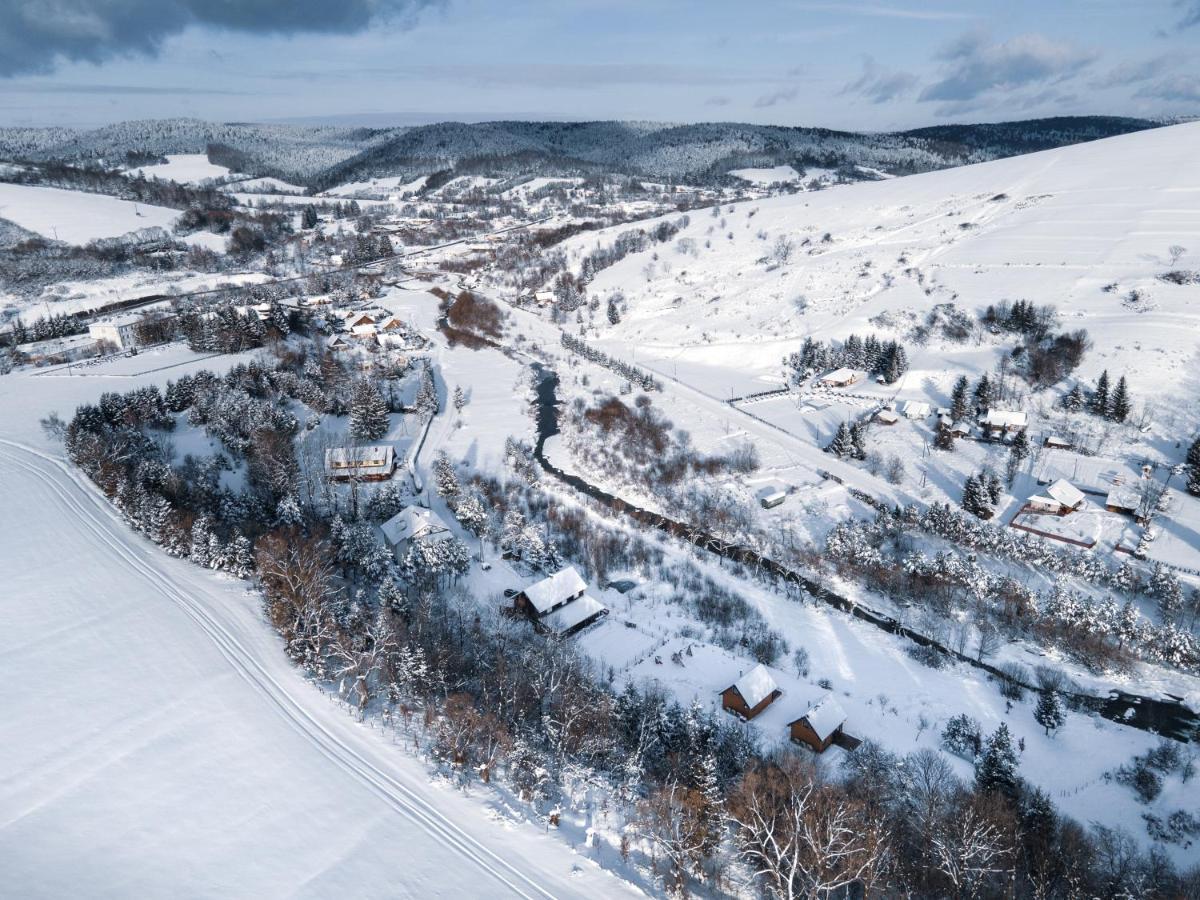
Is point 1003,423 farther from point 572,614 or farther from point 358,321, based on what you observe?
point 358,321

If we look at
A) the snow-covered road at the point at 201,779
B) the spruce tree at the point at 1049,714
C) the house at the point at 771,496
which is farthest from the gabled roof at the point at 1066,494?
the snow-covered road at the point at 201,779

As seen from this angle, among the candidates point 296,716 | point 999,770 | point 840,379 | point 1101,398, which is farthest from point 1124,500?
point 296,716

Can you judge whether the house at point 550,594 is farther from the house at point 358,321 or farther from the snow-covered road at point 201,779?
the house at point 358,321

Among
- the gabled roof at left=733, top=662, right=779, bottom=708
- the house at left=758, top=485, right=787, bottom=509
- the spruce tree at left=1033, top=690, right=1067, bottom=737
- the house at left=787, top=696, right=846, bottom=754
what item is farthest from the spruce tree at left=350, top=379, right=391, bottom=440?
the spruce tree at left=1033, top=690, right=1067, bottom=737

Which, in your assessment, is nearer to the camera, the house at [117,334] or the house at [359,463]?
the house at [359,463]

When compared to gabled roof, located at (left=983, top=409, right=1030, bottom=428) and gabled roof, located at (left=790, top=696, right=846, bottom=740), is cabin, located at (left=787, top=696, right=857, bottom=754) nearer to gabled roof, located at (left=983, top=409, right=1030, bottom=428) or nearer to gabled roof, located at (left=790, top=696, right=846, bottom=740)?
gabled roof, located at (left=790, top=696, right=846, bottom=740)
